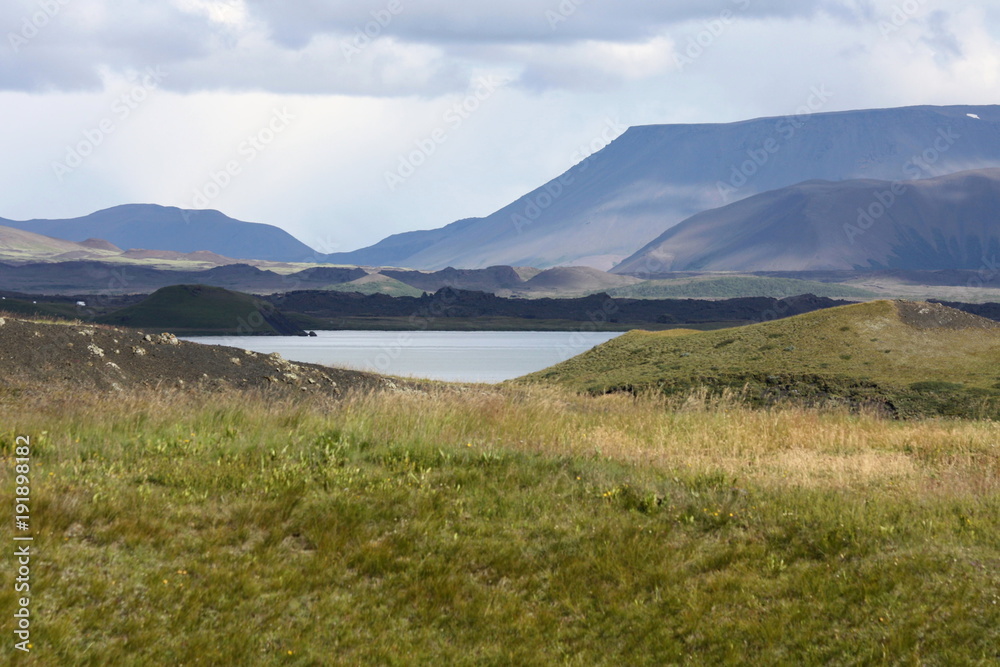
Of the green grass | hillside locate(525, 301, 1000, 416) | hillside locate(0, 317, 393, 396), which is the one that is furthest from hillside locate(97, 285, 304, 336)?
hillside locate(0, 317, 393, 396)

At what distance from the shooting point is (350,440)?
38.6 feet

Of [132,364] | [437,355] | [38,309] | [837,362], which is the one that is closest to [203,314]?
[38,309]

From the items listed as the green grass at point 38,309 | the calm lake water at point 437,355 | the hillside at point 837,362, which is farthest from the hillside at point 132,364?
the green grass at point 38,309

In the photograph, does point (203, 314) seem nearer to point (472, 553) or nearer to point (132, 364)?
point (132, 364)

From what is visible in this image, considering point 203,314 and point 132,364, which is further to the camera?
point 203,314

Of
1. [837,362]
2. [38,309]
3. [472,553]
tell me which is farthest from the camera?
[38,309]

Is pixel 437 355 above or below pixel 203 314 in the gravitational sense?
below

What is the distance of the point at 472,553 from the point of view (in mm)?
8938

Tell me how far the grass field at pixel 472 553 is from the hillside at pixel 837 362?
92.5 ft

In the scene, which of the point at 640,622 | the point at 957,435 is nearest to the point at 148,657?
the point at 640,622

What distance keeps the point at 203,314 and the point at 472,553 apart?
15511 cm

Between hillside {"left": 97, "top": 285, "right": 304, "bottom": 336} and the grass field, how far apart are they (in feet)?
461

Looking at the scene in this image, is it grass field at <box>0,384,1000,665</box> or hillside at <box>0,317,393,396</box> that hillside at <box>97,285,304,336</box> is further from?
grass field at <box>0,384,1000,665</box>

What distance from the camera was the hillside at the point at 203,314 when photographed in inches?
5782
